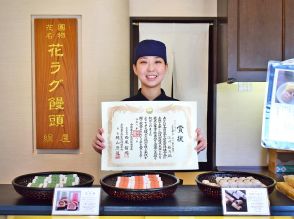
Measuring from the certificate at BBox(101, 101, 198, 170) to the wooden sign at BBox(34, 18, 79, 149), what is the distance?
69.3 inches

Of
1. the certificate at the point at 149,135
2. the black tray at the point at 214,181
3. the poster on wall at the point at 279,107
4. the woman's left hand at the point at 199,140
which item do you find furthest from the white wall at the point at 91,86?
the black tray at the point at 214,181

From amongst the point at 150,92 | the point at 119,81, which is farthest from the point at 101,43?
the point at 150,92

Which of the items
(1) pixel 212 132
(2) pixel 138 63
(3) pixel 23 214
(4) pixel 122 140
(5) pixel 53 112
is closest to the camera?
(3) pixel 23 214

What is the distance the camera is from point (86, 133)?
357cm

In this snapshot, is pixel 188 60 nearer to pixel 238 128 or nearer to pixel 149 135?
pixel 238 128

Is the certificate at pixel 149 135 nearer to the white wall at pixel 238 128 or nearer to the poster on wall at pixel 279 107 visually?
the poster on wall at pixel 279 107

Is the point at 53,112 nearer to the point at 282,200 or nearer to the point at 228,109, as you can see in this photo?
the point at 228,109

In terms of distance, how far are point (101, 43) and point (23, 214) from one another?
2382 mm

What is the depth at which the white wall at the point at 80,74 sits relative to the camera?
3.50m

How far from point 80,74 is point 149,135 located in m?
1.82

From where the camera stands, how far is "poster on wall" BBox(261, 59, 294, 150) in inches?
93.1

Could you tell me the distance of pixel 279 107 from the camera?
2.44 metres

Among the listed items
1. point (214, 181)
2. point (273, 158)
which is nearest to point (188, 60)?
point (273, 158)

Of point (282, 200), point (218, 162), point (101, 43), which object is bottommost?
point (218, 162)
